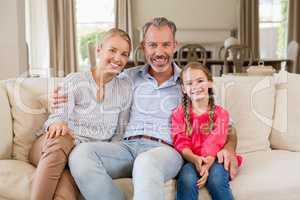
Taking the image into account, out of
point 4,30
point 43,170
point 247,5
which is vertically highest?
point 247,5

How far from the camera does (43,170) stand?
5.02 feet

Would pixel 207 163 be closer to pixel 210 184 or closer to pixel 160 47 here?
pixel 210 184

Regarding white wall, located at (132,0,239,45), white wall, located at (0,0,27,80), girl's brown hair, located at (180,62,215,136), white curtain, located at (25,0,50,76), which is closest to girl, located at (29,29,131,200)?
girl's brown hair, located at (180,62,215,136)

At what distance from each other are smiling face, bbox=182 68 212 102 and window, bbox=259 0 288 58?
18.3 ft

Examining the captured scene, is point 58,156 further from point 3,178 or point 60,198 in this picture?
point 3,178

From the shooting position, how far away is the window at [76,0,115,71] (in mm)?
6879

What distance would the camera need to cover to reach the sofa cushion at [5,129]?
196cm

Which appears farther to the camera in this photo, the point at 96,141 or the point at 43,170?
the point at 96,141

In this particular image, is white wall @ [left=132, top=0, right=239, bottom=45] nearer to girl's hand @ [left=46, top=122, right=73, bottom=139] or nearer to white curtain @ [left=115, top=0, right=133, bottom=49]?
white curtain @ [left=115, top=0, right=133, bottom=49]

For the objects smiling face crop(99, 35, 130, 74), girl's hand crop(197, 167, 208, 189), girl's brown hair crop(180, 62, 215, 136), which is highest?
smiling face crop(99, 35, 130, 74)

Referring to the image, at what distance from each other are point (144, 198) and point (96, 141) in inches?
19.6

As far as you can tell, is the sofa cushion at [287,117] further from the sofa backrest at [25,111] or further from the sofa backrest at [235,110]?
the sofa backrest at [25,111]

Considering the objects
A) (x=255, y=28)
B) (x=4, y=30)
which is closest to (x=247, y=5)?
(x=255, y=28)

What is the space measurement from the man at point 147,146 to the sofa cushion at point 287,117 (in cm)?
44
